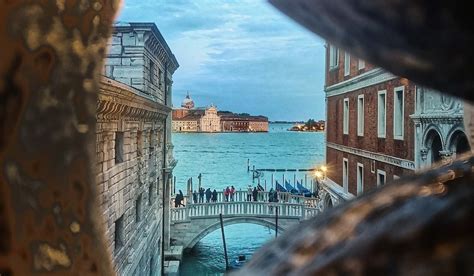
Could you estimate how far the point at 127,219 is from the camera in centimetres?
889

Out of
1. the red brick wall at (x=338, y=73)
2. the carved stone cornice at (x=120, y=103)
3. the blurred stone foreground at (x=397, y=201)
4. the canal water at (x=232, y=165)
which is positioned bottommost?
the canal water at (x=232, y=165)

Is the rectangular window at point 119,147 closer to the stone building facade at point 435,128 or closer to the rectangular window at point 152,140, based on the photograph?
the rectangular window at point 152,140

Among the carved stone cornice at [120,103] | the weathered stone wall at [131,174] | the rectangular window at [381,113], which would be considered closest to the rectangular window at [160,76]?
the weathered stone wall at [131,174]

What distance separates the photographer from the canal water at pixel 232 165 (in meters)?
19.1

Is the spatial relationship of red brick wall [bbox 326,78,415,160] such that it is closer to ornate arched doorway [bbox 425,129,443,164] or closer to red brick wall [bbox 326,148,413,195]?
red brick wall [bbox 326,148,413,195]

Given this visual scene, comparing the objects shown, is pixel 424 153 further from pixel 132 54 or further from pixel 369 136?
pixel 132 54

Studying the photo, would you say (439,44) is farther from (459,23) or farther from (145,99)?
(145,99)

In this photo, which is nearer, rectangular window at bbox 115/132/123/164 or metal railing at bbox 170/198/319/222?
rectangular window at bbox 115/132/123/164

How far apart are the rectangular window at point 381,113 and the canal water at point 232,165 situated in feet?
11.6

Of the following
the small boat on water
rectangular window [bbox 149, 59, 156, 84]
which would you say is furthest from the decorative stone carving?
rectangular window [bbox 149, 59, 156, 84]

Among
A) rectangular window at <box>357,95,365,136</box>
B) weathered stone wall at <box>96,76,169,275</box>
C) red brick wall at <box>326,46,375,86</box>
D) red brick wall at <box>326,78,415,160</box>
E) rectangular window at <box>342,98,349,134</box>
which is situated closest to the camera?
weathered stone wall at <box>96,76,169,275</box>

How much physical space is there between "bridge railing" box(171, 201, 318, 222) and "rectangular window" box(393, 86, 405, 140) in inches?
364

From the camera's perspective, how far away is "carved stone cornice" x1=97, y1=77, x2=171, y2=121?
20.8 ft

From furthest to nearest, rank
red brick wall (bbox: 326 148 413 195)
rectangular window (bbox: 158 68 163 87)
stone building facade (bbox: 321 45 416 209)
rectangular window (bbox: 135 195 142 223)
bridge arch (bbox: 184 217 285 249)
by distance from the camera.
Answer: bridge arch (bbox: 184 217 285 249), rectangular window (bbox: 158 68 163 87), rectangular window (bbox: 135 195 142 223), red brick wall (bbox: 326 148 413 195), stone building facade (bbox: 321 45 416 209)
